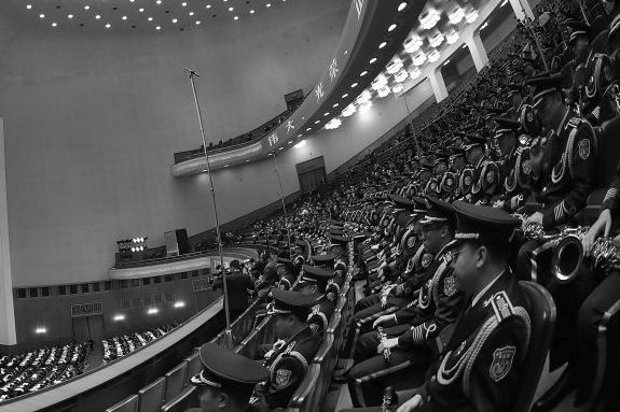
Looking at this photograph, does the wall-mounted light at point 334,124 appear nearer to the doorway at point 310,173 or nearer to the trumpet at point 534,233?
the doorway at point 310,173

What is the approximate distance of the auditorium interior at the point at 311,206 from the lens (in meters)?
1.43

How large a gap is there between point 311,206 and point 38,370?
11572mm

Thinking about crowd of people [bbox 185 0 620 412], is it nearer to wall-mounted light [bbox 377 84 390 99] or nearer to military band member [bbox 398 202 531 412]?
military band member [bbox 398 202 531 412]

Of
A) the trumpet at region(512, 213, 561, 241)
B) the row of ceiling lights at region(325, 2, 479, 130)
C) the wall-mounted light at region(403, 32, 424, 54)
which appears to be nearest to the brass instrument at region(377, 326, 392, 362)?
the trumpet at region(512, 213, 561, 241)

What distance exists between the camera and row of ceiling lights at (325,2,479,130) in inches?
565

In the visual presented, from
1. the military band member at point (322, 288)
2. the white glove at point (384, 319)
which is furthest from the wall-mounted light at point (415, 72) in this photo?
the white glove at point (384, 319)

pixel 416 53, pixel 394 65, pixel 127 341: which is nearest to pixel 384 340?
pixel 394 65

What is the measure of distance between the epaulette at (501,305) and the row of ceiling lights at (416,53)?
31.0 feet

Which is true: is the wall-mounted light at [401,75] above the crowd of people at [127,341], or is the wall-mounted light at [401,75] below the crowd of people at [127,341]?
above

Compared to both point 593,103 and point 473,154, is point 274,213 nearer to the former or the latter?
point 473,154

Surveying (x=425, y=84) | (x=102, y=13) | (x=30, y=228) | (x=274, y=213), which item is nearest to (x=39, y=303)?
(x=30, y=228)

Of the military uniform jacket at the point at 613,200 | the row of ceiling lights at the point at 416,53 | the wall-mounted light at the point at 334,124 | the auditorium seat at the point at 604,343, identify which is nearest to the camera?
the auditorium seat at the point at 604,343

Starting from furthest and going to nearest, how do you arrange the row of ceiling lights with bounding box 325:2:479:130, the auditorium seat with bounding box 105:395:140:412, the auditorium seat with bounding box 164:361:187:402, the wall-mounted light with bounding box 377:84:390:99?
the wall-mounted light with bounding box 377:84:390:99 → the row of ceiling lights with bounding box 325:2:479:130 → the auditorium seat with bounding box 164:361:187:402 → the auditorium seat with bounding box 105:395:140:412

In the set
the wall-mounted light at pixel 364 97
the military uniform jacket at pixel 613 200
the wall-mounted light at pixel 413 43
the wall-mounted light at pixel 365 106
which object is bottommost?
the military uniform jacket at pixel 613 200
